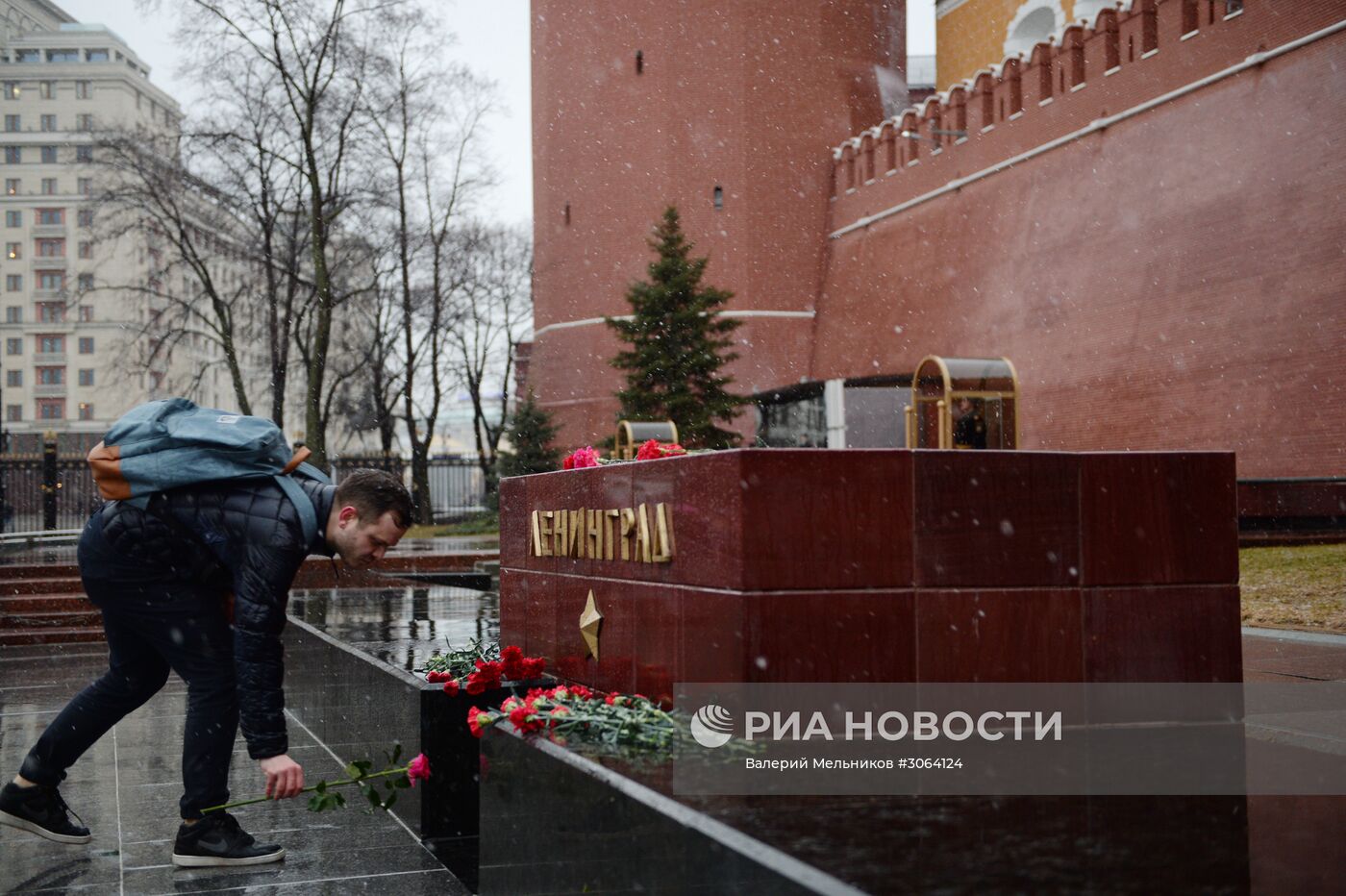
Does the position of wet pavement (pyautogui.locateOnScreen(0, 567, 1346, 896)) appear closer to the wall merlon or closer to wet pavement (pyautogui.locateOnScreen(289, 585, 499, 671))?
wet pavement (pyautogui.locateOnScreen(289, 585, 499, 671))

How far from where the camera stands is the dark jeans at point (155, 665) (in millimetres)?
3951

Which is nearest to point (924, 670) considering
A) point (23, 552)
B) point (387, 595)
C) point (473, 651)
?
point (473, 651)

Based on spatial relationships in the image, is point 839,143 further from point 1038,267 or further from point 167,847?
point 167,847

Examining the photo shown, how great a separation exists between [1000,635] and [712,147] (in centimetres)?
2608

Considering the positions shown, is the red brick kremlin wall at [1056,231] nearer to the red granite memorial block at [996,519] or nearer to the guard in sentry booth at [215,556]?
the red granite memorial block at [996,519]

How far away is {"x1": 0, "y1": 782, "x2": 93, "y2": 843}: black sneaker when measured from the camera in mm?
4293

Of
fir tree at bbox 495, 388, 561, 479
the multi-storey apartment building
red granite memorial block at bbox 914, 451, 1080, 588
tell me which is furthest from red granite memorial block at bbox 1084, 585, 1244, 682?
the multi-storey apartment building

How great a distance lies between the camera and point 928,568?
3697 mm

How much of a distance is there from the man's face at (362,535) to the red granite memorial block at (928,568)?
0.80m

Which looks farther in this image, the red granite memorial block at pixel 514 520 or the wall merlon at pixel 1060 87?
the wall merlon at pixel 1060 87

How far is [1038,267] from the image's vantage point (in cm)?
2211

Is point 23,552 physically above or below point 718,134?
below

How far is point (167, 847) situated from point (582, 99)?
27318mm

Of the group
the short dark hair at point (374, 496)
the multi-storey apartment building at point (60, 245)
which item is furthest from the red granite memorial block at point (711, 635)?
the multi-storey apartment building at point (60, 245)
